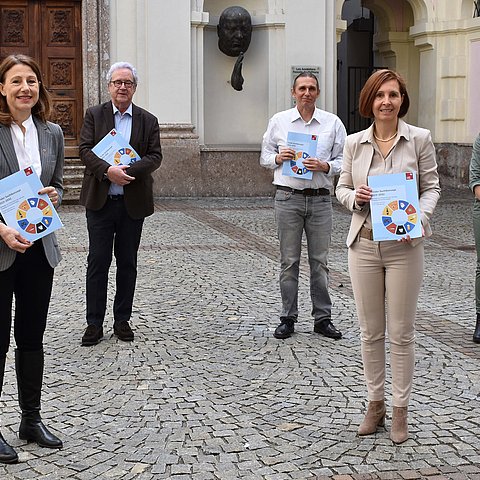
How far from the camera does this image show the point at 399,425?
15.3ft

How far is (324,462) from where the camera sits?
440 cm

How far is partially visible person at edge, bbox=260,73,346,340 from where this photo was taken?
22.6ft

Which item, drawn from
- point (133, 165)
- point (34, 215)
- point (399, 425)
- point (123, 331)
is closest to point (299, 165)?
point (133, 165)

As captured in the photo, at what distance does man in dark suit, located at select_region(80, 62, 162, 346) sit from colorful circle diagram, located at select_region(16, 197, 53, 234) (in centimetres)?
214

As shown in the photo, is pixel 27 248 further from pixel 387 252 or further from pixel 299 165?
pixel 299 165

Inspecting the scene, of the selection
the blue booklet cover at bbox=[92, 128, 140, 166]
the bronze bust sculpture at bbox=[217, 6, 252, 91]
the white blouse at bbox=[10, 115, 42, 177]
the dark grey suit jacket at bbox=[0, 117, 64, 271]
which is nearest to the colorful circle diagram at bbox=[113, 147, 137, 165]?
the blue booklet cover at bbox=[92, 128, 140, 166]

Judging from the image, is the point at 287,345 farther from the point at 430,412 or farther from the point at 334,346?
the point at 430,412

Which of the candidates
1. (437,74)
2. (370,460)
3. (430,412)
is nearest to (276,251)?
(430,412)

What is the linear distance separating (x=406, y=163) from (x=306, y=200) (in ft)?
7.45

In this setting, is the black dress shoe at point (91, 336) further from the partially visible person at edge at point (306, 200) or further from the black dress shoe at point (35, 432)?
the black dress shoe at point (35, 432)

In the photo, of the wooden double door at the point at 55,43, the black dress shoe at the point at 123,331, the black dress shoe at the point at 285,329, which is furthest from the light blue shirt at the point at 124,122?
the wooden double door at the point at 55,43

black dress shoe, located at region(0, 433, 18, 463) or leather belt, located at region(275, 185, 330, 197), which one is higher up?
leather belt, located at region(275, 185, 330, 197)

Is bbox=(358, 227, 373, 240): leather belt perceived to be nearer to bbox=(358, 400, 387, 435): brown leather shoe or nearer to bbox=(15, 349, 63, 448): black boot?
bbox=(358, 400, 387, 435): brown leather shoe

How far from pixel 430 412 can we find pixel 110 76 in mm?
3397
